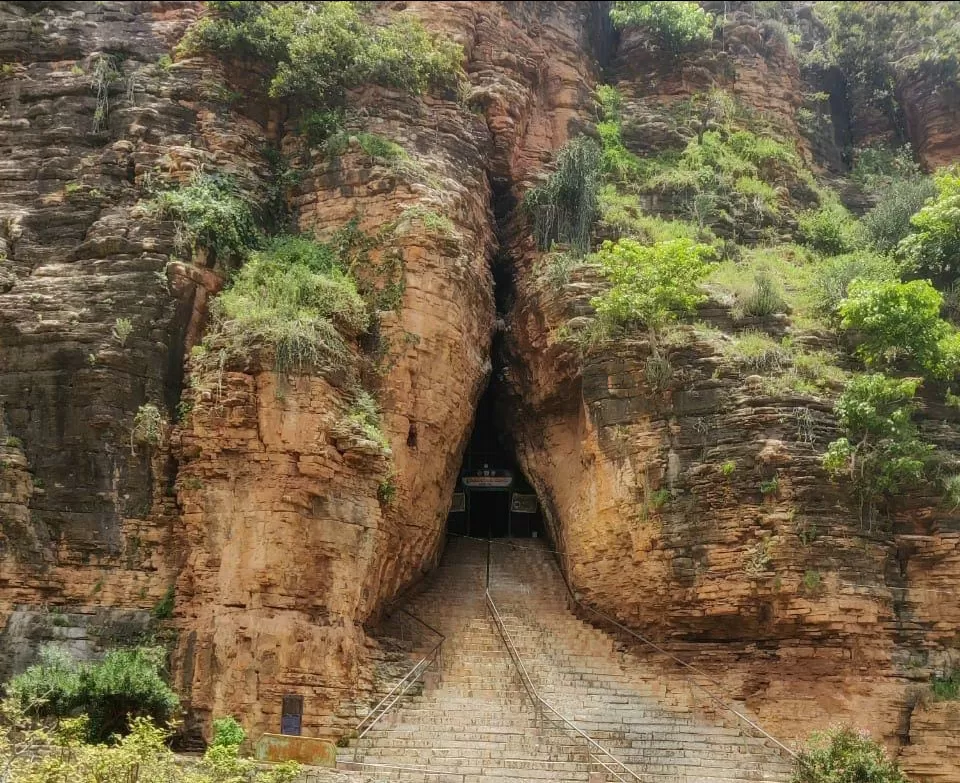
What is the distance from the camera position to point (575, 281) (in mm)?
22922

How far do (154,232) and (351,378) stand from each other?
528 cm

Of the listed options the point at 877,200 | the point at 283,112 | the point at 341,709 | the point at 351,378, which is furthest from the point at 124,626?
the point at 877,200

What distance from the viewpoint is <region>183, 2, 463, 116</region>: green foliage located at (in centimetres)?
2445

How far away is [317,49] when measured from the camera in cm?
2444

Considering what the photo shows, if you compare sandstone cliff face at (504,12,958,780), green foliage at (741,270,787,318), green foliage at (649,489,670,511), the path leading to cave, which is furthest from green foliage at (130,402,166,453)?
green foliage at (741,270,787,318)

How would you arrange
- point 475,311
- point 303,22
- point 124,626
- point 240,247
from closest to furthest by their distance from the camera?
1. point 124,626
2. point 240,247
3. point 475,311
4. point 303,22

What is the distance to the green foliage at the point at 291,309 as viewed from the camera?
755 inches

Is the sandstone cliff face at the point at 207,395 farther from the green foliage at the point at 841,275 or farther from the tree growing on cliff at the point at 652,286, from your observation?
the green foliage at the point at 841,275

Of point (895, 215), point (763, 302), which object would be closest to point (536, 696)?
point (763, 302)

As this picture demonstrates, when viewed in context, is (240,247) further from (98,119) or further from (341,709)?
(341,709)

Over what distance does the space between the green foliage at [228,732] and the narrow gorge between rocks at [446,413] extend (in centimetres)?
41

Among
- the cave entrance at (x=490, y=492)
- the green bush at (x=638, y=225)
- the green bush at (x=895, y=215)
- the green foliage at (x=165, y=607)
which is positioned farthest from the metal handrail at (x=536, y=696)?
the green bush at (x=895, y=215)

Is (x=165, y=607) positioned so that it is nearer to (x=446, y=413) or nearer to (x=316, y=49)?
(x=446, y=413)

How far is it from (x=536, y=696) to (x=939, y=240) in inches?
550
